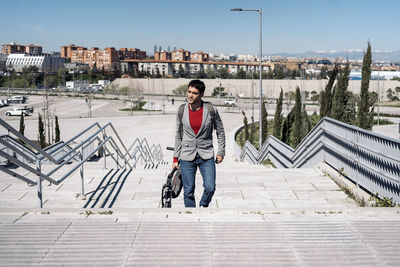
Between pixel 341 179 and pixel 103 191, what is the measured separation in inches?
150

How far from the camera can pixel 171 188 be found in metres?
4.89

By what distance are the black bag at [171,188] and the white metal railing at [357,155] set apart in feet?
8.56

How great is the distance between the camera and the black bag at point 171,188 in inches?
191

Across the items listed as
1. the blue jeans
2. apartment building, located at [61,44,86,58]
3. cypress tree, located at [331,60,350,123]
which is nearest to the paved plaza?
the blue jeans

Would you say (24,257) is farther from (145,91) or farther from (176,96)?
(145,91)

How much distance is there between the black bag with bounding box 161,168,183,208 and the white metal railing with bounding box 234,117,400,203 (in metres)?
2.61

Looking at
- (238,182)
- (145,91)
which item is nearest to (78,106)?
(145,91)

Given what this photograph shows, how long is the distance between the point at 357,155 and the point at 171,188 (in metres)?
3.04

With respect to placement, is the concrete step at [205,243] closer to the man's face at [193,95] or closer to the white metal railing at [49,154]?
the white metal railing at [49,154]

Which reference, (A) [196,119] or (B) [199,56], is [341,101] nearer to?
(A) [196,119]

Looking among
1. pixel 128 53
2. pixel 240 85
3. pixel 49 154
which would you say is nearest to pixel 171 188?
pixel 49 154

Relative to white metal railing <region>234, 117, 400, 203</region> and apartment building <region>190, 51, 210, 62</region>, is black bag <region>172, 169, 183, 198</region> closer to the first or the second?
white metal railing <region>234, 117, 400, 203</region>

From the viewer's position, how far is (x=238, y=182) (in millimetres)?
7211

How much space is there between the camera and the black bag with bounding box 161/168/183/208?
4.85m
